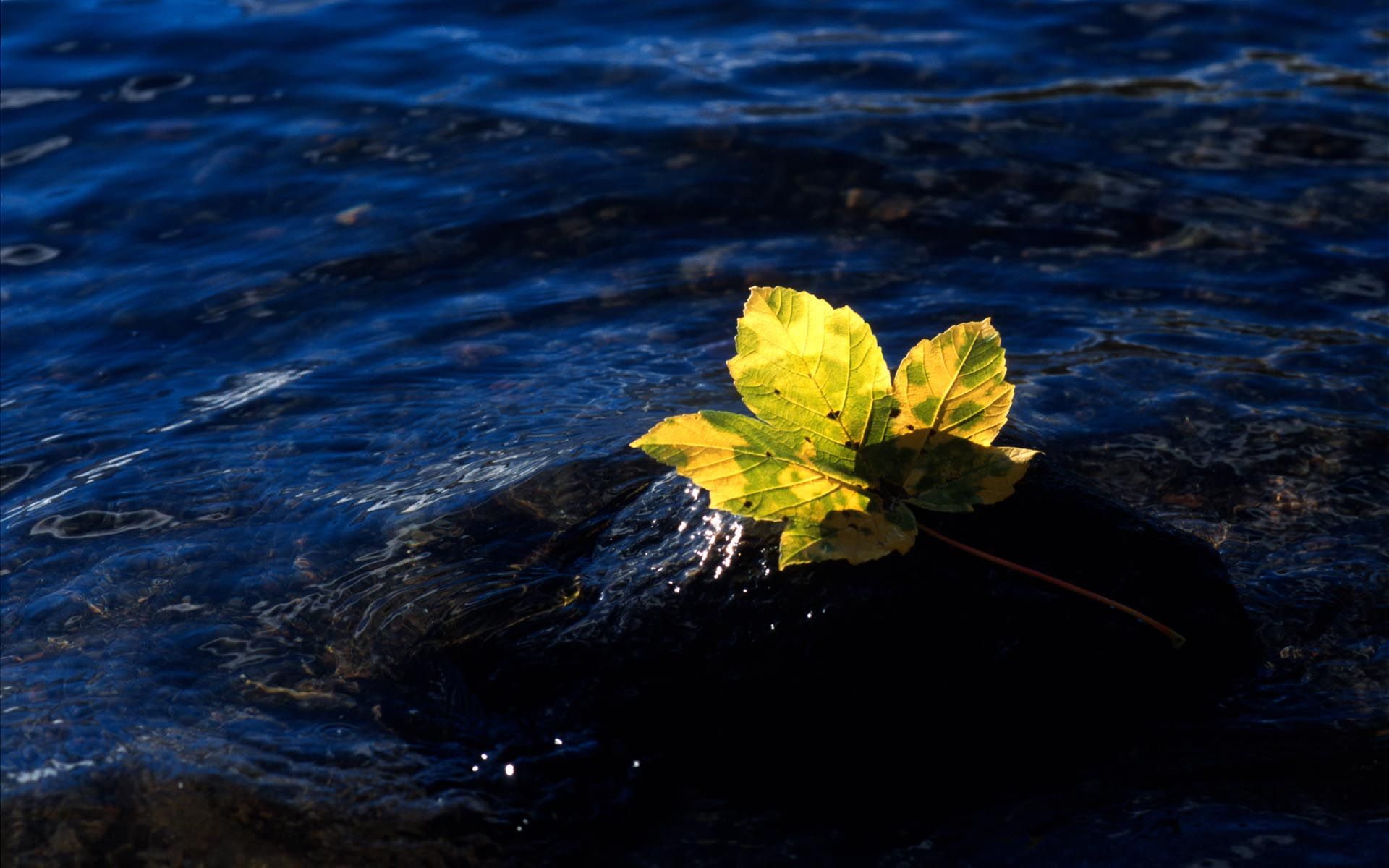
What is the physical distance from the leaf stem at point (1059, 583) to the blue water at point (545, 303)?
0.83 ft

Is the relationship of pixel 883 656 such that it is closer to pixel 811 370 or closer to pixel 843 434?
pixel 843 434

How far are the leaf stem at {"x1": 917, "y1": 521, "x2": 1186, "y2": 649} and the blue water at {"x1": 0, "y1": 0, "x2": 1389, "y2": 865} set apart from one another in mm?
254

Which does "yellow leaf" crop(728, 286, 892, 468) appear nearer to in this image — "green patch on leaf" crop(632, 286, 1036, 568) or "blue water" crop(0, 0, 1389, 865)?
"green patch on leaf" crop(632, 286, 1036, 568)

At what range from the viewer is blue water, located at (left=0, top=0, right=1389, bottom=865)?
256 cm

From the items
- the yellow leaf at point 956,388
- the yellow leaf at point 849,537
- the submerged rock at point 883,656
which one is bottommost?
the submerged rock at point 883,656

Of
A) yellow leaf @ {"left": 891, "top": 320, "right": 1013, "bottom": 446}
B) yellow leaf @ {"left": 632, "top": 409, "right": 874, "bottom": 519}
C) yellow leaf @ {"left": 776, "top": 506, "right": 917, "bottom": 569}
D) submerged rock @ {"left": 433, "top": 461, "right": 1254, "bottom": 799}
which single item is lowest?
submerged rock @ {"left": 433, "top": 461, "right": 1254, "bottom": 799}

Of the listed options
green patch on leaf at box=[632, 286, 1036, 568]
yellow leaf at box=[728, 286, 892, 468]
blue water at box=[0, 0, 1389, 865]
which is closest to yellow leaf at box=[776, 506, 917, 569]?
green patch on leaf at box=[632, 286, 1036, 568]

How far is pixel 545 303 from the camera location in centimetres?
476

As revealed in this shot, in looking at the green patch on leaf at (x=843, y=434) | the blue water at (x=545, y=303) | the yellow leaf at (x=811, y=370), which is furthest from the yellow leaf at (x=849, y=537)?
the blue water at (x=545, y=303)

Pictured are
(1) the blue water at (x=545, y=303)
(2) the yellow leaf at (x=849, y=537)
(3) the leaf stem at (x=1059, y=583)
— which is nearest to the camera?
(2) the yellow leaf at (x=849, y=537)

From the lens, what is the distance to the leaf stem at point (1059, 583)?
7.57 ft

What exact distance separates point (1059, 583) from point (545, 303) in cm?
280

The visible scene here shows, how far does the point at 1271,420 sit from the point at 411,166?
3.81 metres

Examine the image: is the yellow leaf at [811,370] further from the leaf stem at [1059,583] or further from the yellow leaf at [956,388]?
the leaf stem at [1059,583]
